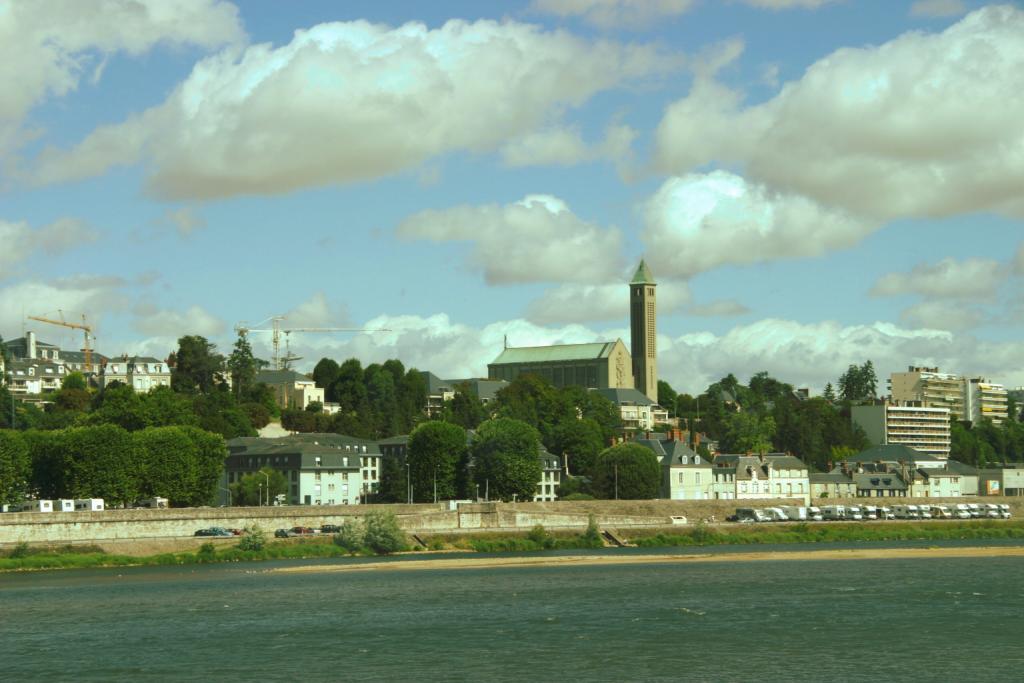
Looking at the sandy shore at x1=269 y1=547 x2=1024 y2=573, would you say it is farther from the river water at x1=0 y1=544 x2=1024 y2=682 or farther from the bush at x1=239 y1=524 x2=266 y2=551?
the bush at x1=239 y1=524 x2=266 y2=551

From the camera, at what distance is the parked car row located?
12519cm

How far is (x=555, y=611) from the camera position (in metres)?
66.4

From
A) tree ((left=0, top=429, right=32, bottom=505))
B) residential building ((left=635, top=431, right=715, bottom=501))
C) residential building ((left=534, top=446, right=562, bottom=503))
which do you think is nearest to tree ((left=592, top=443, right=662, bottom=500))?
residential building ((left=635, top=431, right=715, bottom=501))

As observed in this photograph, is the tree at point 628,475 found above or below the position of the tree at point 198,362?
below

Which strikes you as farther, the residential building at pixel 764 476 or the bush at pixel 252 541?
the residential building at pixel 764 476

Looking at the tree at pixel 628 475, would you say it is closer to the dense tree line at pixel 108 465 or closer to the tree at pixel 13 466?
the dense tree line at pixel 108 465

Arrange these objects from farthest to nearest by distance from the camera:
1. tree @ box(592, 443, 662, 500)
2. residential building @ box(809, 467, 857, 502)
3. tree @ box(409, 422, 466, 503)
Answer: residential building @ box(809, 467, 857, 502) → tree @ box(592, 443, 662, 500) → tree @ box(409, 422, 466, 503)

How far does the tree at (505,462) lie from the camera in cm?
12794

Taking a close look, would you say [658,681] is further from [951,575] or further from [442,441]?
[442,441]

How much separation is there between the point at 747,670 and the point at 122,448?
2687 inches

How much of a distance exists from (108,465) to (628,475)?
153 ft

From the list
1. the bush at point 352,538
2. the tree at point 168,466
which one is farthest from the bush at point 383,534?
the tree at point 168,466

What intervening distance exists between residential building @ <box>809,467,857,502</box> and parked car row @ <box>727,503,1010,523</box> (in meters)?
17.8

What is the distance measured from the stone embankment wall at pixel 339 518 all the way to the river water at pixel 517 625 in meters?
6.07
